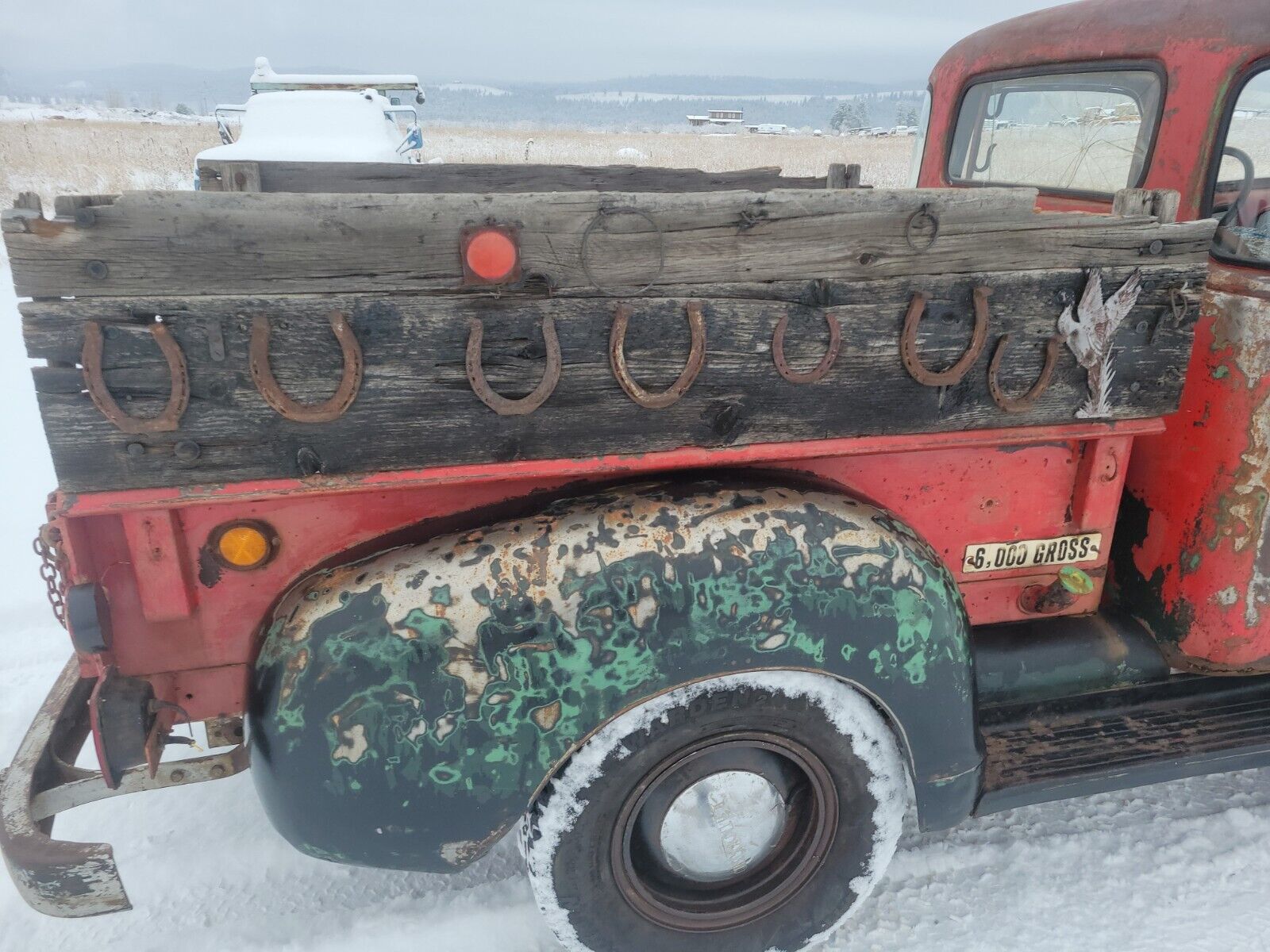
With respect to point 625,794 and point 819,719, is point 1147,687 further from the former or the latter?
point 625,794

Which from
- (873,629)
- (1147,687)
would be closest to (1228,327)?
(1147,687)

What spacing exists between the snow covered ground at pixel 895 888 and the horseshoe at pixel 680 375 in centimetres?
144

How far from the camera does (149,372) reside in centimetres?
134

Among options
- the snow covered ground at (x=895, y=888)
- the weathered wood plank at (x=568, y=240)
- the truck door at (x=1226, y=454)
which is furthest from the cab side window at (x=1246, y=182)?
the snow covered ground at (x=895, y=888)

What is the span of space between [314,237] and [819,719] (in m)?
1.35

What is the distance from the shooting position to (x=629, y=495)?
1713 mm

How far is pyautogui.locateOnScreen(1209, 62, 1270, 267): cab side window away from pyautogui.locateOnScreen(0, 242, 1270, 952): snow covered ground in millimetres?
1624

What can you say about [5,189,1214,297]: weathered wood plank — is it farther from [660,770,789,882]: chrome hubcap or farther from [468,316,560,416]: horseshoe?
[660,770,789,882]: chrome hubcap

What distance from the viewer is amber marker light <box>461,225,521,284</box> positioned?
1415mm

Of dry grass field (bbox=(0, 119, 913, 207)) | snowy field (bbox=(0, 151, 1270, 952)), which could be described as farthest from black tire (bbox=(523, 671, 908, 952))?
dry grass field (bbox=(0, 119, 913, 207))

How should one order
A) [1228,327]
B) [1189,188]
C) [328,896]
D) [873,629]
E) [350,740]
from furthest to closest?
[328,896]
[1189,188]
[1228,327]
[873,629]
[350,740]

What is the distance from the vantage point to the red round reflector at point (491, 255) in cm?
142

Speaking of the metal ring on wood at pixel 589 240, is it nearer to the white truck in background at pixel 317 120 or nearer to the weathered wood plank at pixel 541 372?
the weathered wood plank at pixel 541 372

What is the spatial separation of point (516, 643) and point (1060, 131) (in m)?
2.38
